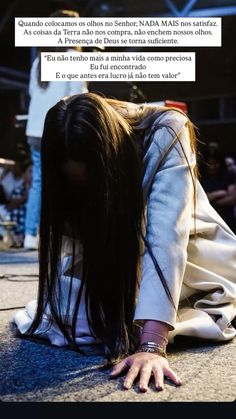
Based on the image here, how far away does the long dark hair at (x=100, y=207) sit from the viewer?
0.75m

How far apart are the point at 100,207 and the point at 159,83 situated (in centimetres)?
164

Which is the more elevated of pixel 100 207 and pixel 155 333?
pixel 100 207

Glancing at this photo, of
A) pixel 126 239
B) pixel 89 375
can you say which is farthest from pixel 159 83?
pixel 89 375

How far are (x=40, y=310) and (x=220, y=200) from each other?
1864 millimetres

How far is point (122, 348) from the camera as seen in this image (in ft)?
2.62

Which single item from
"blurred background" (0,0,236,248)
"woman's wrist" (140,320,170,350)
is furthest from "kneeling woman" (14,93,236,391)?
"blurred background" (0,0,236,248)

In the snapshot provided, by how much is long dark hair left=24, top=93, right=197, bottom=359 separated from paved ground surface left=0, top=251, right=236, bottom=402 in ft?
0.19

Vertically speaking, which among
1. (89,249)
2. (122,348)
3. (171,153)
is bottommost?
(122,348)

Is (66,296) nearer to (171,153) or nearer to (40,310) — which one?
(40,310)

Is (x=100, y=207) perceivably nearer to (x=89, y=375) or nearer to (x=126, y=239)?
(x=126, y=239)

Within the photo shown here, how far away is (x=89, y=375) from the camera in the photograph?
75 centimetres

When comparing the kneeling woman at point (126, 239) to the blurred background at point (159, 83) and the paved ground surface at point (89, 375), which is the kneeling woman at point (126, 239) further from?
the blurred background at point (159, 83)

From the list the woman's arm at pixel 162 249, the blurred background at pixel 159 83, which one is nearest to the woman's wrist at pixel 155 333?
the woman's arm at pixel 162 249
